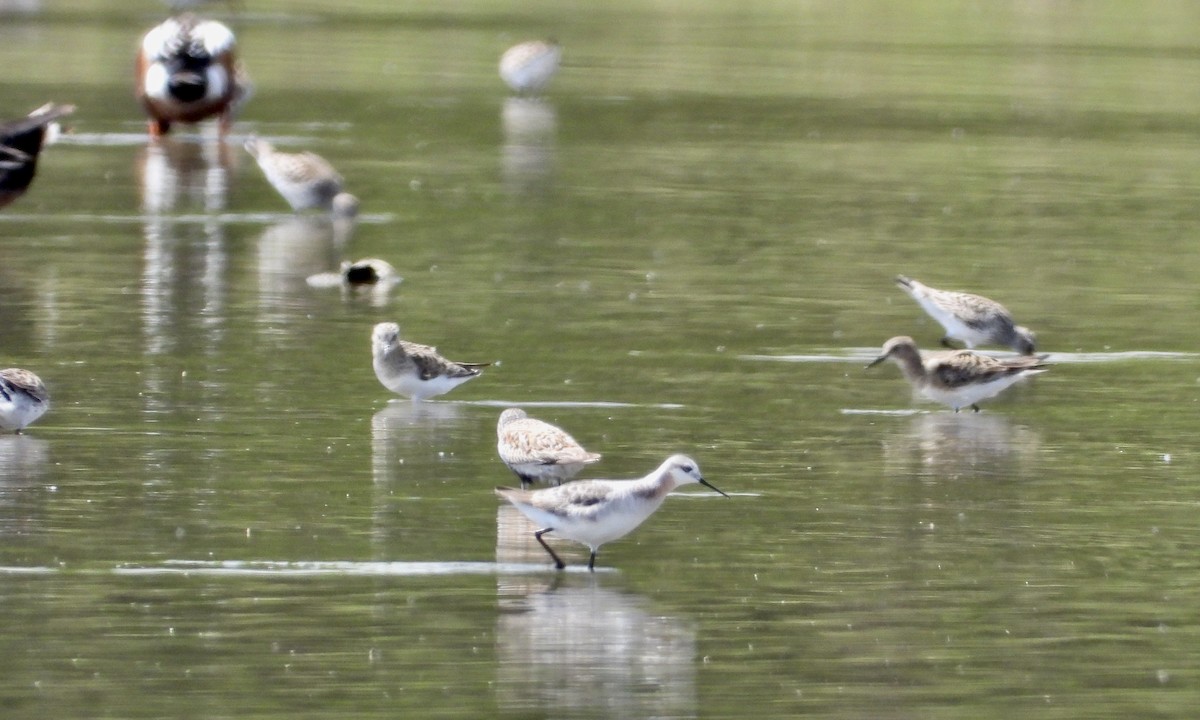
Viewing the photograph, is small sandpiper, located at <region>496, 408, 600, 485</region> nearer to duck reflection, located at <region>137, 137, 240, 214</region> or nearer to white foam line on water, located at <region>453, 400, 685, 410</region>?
white foam line on water, located at <region>453, 400, 685, 410</region>

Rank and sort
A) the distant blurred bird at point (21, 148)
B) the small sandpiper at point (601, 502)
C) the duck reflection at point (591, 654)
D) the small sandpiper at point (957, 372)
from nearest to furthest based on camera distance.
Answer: the duck reflection at point (591, 654) < the small sandpiper at point (601, 502) < the small sandpiper at point (957, 372) < the distant blurred bird at point (21, 148)

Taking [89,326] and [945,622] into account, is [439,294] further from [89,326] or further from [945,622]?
[945,622]

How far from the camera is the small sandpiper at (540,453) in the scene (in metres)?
9.51

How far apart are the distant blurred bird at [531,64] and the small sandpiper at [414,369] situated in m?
17.0

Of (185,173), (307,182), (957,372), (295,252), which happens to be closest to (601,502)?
(957,372)

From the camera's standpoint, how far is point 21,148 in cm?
1728

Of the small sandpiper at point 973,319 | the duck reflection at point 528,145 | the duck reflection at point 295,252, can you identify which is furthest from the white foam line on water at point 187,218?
the small sandpiper at point 973,319

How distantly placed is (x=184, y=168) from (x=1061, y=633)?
49.0 feet

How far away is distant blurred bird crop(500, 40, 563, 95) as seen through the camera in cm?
2855

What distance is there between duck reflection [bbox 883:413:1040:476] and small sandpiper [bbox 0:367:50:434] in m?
3.62

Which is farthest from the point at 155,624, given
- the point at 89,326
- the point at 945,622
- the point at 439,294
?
the point at 439,294

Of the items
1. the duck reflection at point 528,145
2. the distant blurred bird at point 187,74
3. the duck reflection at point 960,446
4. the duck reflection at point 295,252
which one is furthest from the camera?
the distant blurred bird at point 187,74

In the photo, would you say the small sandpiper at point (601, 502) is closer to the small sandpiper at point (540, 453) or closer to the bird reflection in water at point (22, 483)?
the small sandpiper at point (540, 453)

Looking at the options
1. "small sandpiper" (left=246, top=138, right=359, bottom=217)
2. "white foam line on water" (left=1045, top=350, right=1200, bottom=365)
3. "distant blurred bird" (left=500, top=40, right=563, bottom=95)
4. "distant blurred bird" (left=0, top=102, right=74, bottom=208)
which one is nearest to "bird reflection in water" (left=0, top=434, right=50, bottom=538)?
"white foam line on water" (left=1045, top=350, right=1200, bottom=365)
